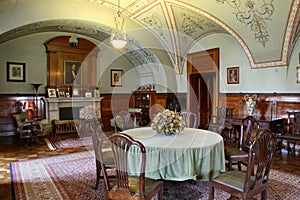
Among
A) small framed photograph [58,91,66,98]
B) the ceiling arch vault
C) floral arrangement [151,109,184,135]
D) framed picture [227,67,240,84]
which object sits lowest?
floral arrangement [151,109,184,135]

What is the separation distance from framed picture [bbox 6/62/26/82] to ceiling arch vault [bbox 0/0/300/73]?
1.79 metres

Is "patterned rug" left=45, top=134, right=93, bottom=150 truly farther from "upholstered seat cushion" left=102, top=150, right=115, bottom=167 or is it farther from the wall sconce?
the wall sconce

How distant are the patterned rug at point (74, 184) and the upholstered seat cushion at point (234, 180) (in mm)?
536

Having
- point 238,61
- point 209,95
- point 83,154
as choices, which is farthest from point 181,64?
point 83,154

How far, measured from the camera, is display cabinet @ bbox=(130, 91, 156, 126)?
8133 millimetres

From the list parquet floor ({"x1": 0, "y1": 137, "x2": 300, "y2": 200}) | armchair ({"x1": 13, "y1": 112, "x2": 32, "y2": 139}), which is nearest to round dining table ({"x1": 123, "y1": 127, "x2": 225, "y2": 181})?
parquet floor ({"x1": 0, "y1": 137, "x2": 300, "y2": 200})

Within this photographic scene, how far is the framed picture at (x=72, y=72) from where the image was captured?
24.9 ft

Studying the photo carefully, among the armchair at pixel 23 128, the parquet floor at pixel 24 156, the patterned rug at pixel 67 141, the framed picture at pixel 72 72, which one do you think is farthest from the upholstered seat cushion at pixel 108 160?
the framed picture at pixel 72 72

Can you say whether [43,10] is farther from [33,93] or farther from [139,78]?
[139,78]

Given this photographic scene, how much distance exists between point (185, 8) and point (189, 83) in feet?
9.70

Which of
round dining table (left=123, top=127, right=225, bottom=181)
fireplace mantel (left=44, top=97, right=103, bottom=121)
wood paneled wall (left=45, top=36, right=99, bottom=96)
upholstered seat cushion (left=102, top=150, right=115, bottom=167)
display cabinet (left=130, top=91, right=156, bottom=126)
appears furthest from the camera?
display cabinet (left=130, top=91, right=156, bottom=126)

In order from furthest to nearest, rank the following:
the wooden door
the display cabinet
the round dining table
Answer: the display cabinet < the wooden door < the round dining table

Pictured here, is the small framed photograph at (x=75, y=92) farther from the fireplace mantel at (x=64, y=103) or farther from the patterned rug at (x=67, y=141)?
the patterned rug at (x=67, y=141)

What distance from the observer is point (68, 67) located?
762cm
